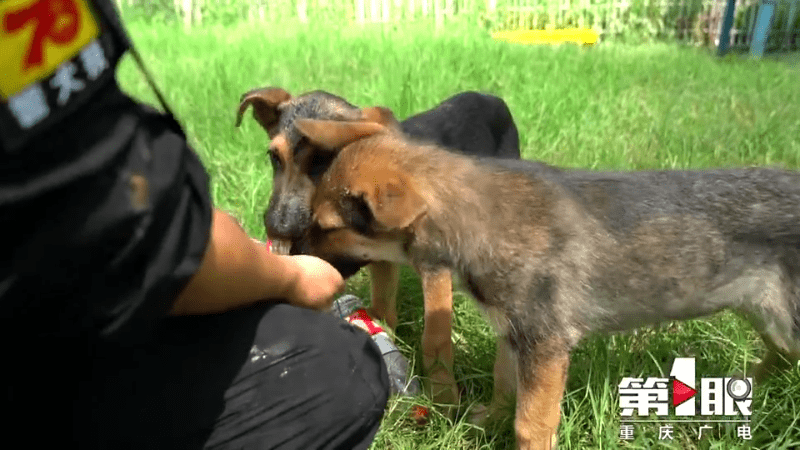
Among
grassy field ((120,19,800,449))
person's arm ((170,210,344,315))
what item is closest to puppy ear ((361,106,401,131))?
grassy field ((120,19,800,449))

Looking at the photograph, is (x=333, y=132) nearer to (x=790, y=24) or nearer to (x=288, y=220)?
(x=288, y=220)

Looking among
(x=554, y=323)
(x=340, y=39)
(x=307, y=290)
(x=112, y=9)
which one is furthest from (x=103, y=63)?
(x=340, y=39)

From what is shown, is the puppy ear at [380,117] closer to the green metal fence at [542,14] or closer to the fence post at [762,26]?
the green metal fence at [542,14]

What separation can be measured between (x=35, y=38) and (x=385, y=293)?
2586mm

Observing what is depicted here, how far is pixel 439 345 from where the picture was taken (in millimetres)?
2898

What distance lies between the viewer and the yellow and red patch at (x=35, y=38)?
2.73ft

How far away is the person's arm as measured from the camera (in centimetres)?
130

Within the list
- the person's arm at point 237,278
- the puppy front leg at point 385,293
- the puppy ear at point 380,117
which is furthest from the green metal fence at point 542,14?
the person's arm at point 237,278

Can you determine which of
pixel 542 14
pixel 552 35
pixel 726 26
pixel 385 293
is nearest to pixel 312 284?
pixel 385 293

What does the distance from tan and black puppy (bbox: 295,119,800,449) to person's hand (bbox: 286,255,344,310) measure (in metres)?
0.50

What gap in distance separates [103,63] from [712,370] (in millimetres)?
2785

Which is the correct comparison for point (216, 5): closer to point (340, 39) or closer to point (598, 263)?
point (340, 39)

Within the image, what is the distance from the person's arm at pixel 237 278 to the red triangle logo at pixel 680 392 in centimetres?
170

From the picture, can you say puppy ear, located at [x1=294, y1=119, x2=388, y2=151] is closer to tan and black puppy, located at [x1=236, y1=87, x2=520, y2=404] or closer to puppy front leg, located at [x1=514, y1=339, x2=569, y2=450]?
tan and black puppy, located at [x1=236, y1=87, x2=520, y2=404]
